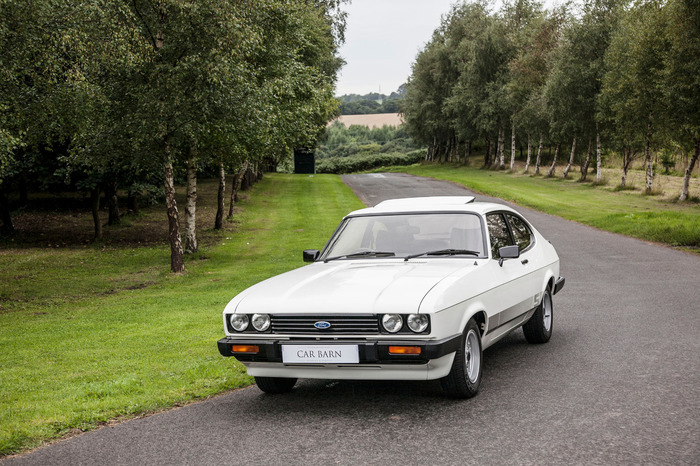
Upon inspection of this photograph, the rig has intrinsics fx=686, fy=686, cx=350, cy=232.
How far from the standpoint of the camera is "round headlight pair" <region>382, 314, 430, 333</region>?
17.0 feet

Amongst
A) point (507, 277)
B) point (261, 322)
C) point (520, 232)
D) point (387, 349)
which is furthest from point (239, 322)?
point (520, 232)

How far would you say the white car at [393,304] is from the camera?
17.1 ft

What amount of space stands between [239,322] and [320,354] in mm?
812

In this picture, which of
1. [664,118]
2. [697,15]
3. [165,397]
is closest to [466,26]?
[664,118]

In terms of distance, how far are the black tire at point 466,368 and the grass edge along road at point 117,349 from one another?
2.21m

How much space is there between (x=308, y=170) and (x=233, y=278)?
5210 centimetres

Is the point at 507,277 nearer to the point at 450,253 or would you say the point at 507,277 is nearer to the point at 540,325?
the point at 450,253

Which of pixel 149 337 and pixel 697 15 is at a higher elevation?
pixel 697 15

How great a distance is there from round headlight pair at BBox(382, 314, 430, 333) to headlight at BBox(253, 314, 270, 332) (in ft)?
3.23

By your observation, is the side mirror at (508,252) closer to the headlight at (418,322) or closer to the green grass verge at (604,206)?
the headlight at (418,322)

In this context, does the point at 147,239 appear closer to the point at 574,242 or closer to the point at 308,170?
the point at 574,242

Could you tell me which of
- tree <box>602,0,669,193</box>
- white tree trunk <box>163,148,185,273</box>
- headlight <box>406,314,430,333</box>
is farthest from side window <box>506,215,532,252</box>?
tree <box>602,0,669,193</box>

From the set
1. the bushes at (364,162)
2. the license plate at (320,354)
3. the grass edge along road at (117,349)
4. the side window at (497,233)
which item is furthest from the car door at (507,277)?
the bushes at (364,162)

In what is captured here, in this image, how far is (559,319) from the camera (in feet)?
31.2
